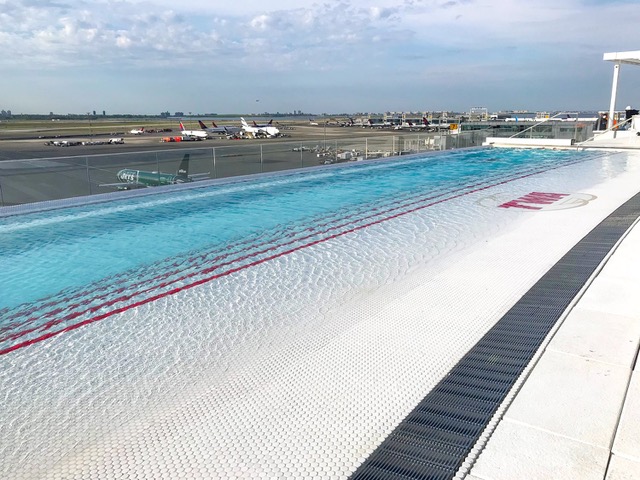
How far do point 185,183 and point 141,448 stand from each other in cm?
1054

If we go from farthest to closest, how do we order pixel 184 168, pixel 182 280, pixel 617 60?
pixel 617 60 < pixel 184 168 < pixel 182 280

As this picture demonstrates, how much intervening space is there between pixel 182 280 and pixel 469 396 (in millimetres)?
3740

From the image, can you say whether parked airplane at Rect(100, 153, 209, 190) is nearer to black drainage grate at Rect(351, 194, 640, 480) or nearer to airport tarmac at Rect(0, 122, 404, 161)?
airport tarmac at Rect(0, 122, 404, 161)

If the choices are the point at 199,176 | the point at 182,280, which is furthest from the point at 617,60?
the point at 182,280

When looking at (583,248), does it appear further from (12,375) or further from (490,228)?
(12,375)

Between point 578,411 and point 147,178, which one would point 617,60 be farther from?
point 578,411

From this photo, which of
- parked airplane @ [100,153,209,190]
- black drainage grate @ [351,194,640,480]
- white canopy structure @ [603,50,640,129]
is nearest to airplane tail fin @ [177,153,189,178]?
parked airplane @ [100,153,209,190]

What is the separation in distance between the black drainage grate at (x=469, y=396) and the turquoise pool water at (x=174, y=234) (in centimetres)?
291

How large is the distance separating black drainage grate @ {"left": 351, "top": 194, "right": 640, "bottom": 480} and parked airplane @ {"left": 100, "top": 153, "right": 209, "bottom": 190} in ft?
31.4

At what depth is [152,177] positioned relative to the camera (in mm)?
11789

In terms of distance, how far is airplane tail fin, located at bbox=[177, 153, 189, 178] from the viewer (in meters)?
12.2

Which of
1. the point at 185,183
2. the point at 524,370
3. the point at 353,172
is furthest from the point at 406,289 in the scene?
the point at 353,172

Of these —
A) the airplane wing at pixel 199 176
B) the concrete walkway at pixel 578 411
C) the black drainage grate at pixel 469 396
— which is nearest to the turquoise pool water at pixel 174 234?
the airplane wing at pixel 199 176

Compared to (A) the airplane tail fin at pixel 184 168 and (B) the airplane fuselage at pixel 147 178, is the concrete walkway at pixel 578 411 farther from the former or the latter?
(A) the airplane tail fin at pixel 184 168
